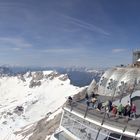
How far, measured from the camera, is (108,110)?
26.0m

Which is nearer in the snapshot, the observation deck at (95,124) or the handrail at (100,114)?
the observation deck at (95,124)

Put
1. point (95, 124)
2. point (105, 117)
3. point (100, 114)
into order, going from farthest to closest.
Answer: point (100, 114), point (105, 117), point (95, 124)

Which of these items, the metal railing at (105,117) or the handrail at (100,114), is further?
the handrail at (100,114)

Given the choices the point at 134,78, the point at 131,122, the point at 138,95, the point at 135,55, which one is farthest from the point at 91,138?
the point at 135,55

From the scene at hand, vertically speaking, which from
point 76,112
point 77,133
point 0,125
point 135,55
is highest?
point 135,55

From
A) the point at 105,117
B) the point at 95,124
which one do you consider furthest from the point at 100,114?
the point at 95,124

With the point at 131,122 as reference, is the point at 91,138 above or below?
below

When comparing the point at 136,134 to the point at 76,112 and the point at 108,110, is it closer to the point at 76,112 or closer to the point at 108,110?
the point at 108,110

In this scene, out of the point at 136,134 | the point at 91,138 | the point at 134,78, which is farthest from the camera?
the point at 134,78

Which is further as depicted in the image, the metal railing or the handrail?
the handrail

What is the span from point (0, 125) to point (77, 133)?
119971mm

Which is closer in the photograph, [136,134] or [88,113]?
[136,134]

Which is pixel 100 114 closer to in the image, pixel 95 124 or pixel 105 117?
pixel 105 117

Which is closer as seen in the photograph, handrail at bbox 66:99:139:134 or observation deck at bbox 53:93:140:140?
observation deck at bbox 53:93:140:140
